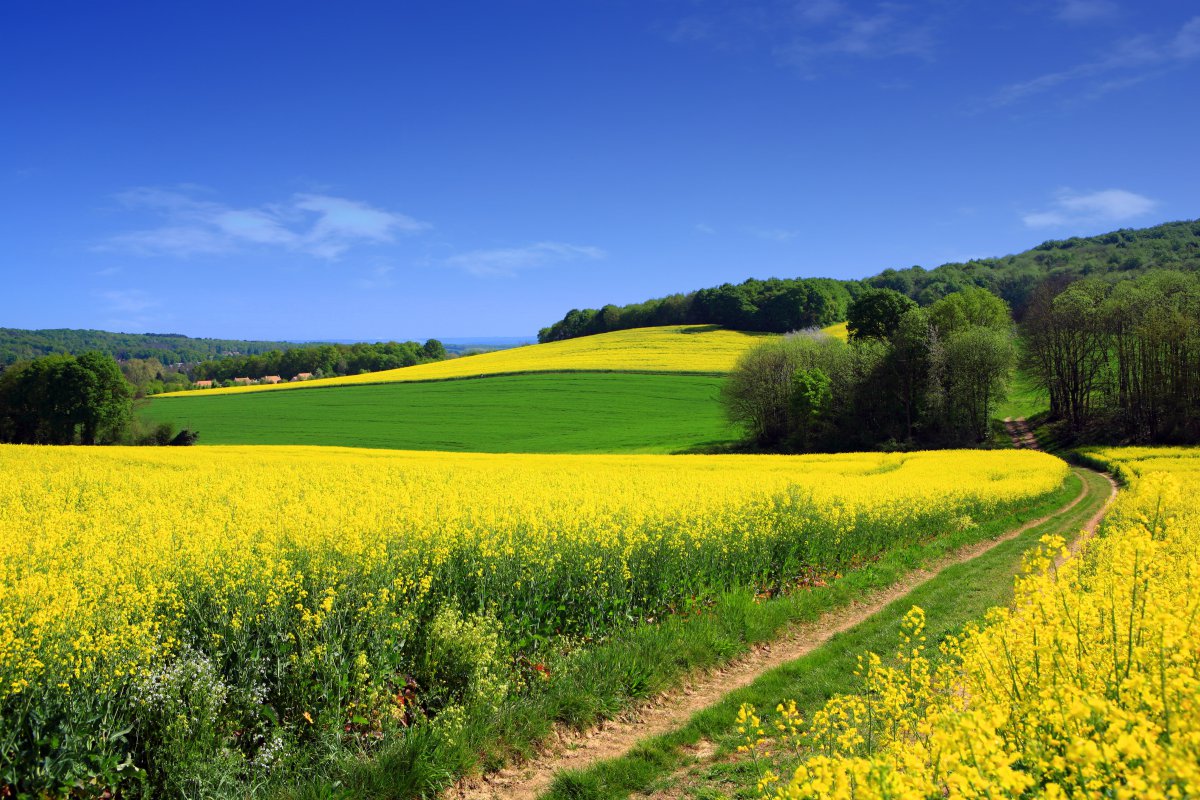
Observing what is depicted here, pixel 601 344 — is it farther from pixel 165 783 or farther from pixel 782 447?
pixel 165 783

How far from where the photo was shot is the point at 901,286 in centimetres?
12631

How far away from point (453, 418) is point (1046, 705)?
58.1 metres

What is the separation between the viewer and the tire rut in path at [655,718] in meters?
6.11

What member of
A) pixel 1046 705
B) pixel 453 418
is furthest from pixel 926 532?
pixel 453 418

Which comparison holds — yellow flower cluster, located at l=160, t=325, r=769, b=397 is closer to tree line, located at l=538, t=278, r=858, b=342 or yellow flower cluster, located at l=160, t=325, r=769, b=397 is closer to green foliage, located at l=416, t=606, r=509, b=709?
tree line, located at l=538, t=278, r=858, b=342

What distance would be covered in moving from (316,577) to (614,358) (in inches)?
3054

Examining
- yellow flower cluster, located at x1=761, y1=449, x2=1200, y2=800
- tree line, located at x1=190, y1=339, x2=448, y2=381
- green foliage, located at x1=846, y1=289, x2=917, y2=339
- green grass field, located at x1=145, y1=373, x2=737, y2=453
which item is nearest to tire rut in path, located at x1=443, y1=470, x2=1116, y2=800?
yellow flower cluster, located at x1=761, y1=449, x2=1200, y2=800

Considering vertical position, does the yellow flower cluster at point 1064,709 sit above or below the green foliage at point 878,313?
below

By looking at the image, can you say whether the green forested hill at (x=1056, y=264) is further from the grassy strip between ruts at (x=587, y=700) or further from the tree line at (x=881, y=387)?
the grassy strip between ruts at (x=587, y=700)

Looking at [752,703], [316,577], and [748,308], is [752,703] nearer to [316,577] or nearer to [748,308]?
[316,577]

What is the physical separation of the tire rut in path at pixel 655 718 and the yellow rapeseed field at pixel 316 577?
4.15ft

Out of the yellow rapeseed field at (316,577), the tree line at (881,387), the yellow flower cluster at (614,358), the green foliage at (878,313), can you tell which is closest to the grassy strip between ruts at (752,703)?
the yellow rapeseed field at (316,577)

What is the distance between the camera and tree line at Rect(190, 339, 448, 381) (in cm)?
11019

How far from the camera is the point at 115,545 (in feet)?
26.4
